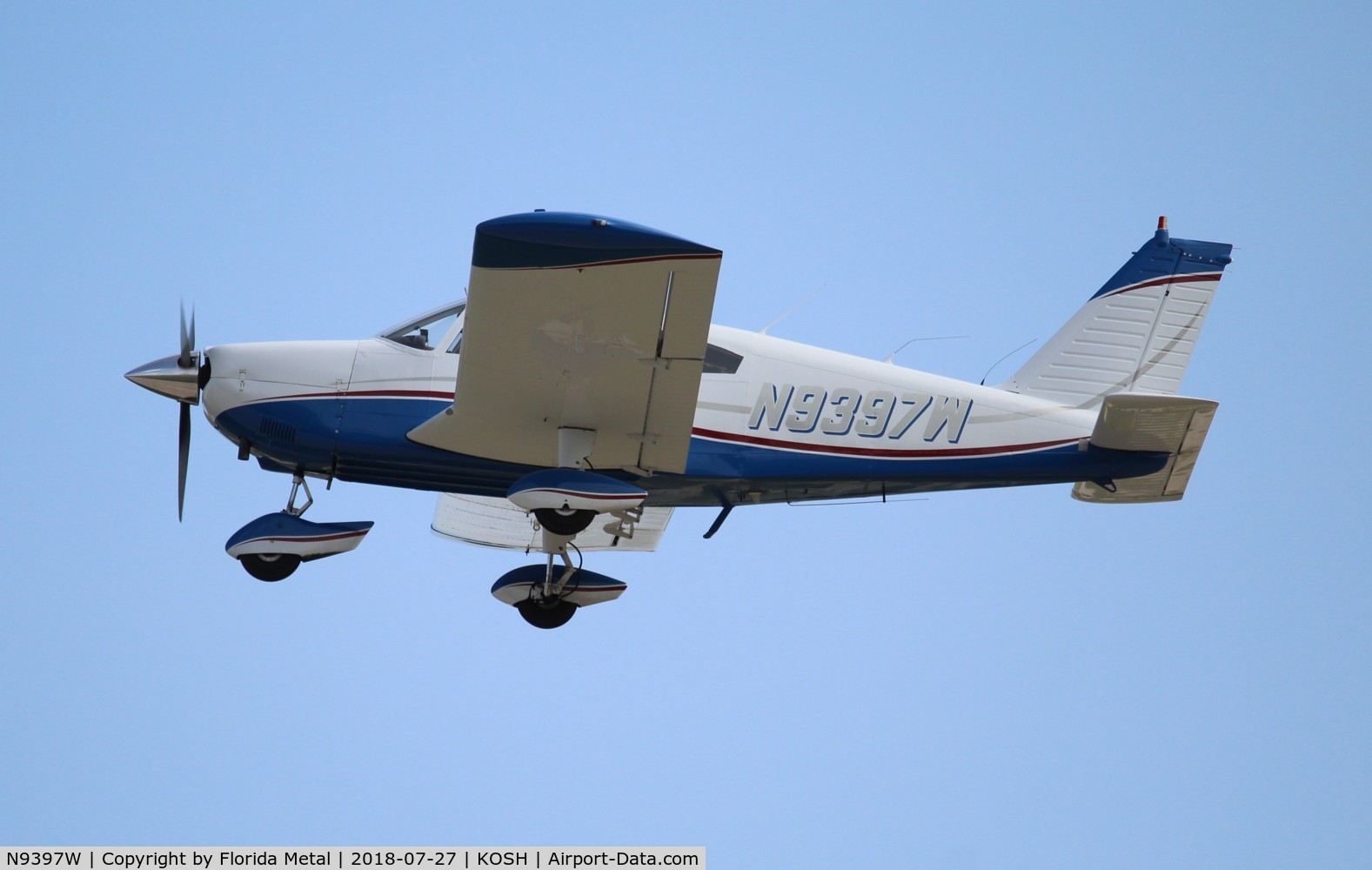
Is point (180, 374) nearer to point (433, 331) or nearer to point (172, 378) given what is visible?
point (172, 378)

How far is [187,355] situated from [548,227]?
11.1ft

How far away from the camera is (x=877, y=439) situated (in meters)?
11.1

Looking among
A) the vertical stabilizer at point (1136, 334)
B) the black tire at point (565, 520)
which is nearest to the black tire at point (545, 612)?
the black tire at point (565, 520)

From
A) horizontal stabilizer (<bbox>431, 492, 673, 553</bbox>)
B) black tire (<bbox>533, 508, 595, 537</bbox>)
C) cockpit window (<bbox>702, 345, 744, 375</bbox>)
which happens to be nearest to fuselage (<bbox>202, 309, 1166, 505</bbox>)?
cockpit window (<bbox>702, 345, 744, 375</bbox>)

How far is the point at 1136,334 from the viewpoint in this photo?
12.1 meters

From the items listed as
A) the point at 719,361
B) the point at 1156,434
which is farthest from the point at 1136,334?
the point at 719,361

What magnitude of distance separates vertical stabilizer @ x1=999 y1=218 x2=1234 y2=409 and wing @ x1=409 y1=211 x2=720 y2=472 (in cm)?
355

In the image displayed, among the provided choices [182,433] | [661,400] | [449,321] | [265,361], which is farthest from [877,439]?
[182,433]

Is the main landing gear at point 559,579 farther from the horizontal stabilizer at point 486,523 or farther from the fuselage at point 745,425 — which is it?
the horizontal stabilizer at point 486,523

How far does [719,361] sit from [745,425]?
53 cm

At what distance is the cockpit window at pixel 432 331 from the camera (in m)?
10.7

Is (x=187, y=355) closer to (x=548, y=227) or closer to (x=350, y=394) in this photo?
(x=350, y=394)

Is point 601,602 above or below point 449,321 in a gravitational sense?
below

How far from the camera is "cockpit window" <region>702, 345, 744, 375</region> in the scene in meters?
10.9
